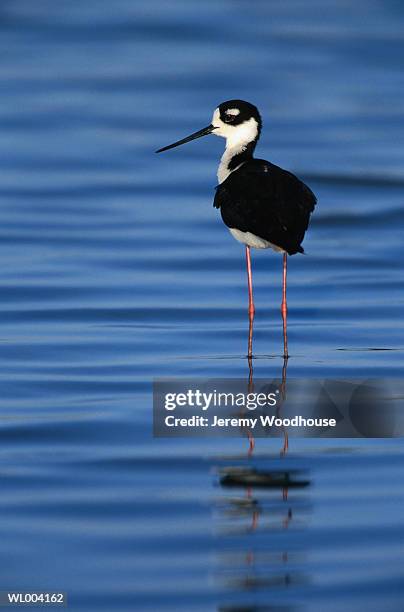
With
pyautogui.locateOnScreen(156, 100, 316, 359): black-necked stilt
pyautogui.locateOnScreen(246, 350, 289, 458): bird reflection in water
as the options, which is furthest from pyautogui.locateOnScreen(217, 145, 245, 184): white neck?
pyautogui.locateOnScreen(246, 350, 289, 458): bird reflection in water

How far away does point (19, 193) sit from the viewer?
12.9 m

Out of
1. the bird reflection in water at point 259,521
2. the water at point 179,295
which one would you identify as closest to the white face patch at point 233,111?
the water at point 179,295

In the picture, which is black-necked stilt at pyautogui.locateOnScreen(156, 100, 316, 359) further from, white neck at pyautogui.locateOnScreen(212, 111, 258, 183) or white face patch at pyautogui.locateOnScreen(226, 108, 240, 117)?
white face patch at pyautogui.locateOnScreen(226, 108, 240, 117)

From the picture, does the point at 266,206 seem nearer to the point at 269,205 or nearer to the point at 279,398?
the point at 269,205

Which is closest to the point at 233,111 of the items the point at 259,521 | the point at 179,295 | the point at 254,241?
the point at 254,241

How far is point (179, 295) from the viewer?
31.1 ft

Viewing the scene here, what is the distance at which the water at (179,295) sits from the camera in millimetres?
4684

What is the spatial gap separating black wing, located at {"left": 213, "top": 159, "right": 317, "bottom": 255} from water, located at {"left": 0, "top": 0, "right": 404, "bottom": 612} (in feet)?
2.31

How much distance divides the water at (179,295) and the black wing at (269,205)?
0.70 m

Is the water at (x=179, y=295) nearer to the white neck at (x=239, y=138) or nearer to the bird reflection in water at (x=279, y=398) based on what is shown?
the bird reflection in water at (x=279, y=398)

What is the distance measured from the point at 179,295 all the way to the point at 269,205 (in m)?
1.79

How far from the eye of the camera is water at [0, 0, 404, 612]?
15.4 ft

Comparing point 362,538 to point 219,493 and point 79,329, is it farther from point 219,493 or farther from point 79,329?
point 79,329

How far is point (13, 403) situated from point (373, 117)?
9.61m
